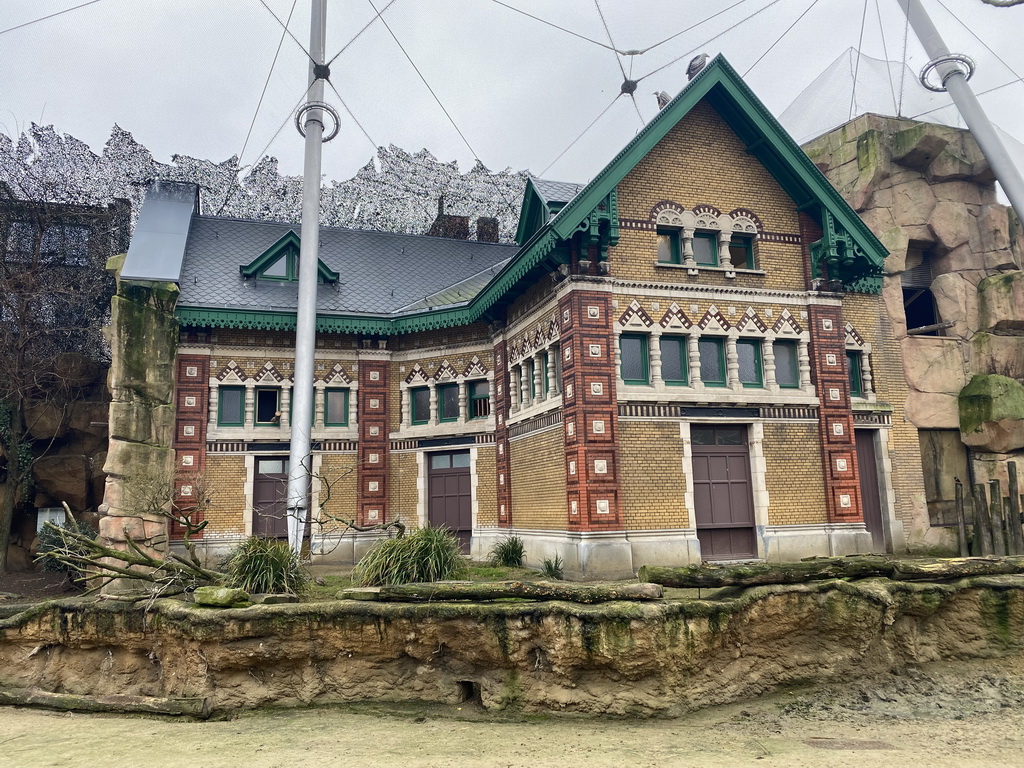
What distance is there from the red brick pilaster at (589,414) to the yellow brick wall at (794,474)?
12.2ft

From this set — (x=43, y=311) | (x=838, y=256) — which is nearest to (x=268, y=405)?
(x=43, y=311)

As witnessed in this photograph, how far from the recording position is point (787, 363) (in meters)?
16.7

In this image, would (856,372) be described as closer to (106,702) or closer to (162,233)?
(106,702)

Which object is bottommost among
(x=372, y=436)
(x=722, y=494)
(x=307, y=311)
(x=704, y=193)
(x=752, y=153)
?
(x=722, y=494)

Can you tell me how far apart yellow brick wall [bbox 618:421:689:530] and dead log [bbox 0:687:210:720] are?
826 centimetres

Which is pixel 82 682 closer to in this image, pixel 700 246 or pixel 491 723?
pixel 491 723

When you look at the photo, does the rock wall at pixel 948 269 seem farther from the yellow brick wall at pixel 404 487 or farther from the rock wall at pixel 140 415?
the rock wall at pixel 140 415

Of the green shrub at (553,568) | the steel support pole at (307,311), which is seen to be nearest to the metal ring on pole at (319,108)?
the steel support pole at (307,311)

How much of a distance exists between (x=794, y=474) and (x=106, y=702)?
535 inches

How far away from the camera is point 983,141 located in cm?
1955

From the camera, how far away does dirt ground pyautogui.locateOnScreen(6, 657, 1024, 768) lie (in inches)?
327

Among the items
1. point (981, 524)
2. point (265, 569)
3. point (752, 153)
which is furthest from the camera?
point (752, 153)

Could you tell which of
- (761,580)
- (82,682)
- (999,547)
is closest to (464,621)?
(761,580)

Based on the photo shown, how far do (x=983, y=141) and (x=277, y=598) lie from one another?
2088 cm
